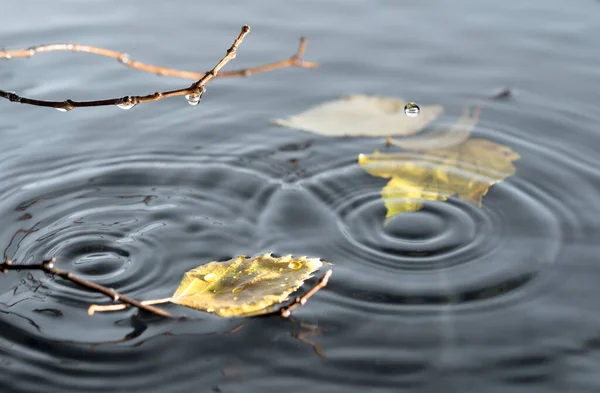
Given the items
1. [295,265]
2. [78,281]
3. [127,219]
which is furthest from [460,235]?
[78,281]

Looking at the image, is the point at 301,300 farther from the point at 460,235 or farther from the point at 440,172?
the point at 440,172

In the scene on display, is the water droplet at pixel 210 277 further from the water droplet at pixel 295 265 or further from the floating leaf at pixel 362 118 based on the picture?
the floating leaf at pixel 362 118

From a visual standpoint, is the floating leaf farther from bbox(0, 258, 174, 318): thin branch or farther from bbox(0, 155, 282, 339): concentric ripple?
bbox(0, 258, 174, 318): thin branch

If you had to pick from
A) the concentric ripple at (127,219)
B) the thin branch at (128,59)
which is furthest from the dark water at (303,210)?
the thin branch at (128,59)

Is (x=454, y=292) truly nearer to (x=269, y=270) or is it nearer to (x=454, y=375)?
(x=454, y=375)

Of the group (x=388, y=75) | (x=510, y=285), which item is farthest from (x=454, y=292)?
(x=388, y=75)

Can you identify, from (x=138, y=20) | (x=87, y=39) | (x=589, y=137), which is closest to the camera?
(x=589, y=137)

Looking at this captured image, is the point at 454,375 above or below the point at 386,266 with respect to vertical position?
below

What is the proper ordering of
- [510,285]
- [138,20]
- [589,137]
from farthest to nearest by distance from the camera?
[138,20] < [589,137] < [510,285]
